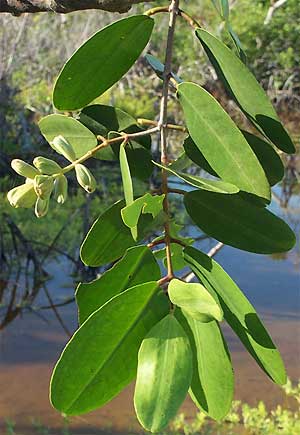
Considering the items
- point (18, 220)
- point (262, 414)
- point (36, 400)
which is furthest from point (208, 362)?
point (18, 220)

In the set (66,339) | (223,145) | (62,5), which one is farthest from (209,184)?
(66,339)

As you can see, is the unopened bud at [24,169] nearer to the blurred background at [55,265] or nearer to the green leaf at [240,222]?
the green leaf at [240,222]

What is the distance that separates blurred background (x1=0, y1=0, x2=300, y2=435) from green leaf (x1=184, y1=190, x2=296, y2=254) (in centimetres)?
166

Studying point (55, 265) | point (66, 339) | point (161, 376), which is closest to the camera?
point (161, 376)

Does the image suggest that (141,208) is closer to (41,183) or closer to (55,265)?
(41,183)

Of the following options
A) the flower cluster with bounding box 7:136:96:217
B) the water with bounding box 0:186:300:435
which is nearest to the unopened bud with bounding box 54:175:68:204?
the flower cluster with bounding box 7:136:96:217

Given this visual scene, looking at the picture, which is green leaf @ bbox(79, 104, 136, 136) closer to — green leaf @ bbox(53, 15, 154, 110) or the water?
green leaf @ bbox(53, 15, 154, 110)

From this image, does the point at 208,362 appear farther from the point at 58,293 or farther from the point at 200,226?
the point at 58,293

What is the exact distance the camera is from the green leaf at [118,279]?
1.08 feet

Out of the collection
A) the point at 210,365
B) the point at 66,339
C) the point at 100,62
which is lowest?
the point at 66,339

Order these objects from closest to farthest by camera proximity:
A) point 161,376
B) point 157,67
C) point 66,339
Answer: point 161,376 → point 157,67 → point 66,339

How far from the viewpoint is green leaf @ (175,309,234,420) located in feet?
1.04

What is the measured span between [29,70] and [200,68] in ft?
4.93

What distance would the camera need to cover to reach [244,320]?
0.32 meters
